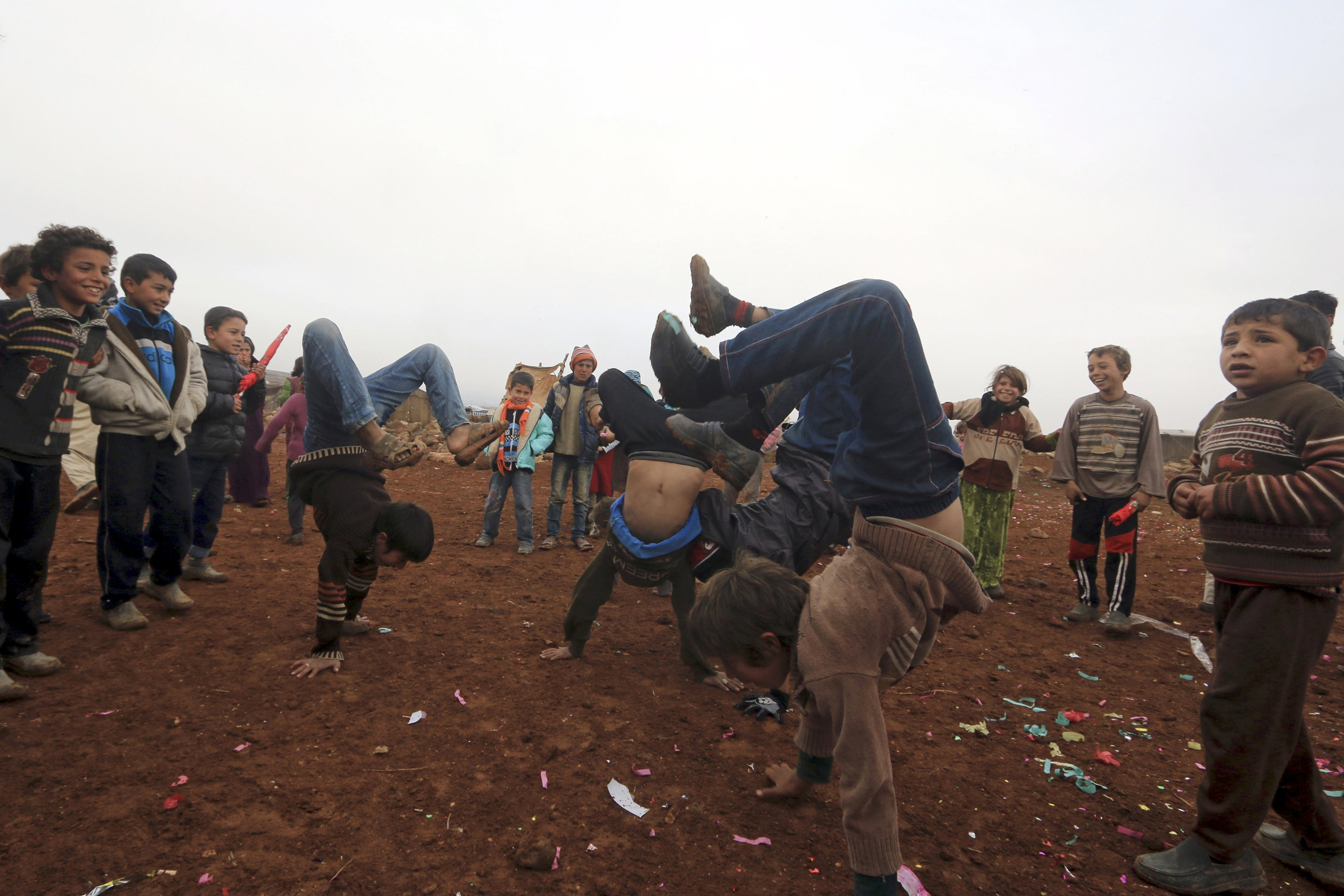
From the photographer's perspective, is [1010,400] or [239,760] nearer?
[239,760]

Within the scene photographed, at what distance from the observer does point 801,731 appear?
7.63 feet

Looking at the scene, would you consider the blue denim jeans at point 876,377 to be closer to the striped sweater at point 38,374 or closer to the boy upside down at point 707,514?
the boy upside down at point 707,514

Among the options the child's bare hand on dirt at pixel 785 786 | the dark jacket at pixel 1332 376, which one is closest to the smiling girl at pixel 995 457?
the dark jacket at pixel 1332 376

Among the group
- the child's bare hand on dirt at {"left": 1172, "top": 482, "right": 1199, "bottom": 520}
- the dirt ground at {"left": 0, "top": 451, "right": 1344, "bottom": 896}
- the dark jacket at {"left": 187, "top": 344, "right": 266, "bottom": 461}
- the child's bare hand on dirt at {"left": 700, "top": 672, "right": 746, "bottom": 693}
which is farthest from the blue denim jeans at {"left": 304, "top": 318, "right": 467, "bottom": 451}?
the child's bare hand on dirt at {"left": 1172, "top": 482, "right": 1199, "bottom": 520}

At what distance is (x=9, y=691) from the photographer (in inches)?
109

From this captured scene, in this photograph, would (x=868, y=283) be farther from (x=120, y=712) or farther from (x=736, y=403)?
(x=120, y=712)

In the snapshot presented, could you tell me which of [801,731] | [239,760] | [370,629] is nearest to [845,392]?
[801,731]

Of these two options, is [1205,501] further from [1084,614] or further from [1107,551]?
[1084,614]

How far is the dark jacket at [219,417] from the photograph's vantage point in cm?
462

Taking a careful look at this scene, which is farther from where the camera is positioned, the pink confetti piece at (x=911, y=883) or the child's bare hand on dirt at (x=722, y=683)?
the child's bare hand on dirt at (x=722, y=683)

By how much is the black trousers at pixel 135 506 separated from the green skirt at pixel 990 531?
18.7 ft

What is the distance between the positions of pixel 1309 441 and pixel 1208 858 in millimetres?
1351

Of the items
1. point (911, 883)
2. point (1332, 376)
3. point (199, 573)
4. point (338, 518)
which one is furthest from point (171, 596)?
point (1332, 376)

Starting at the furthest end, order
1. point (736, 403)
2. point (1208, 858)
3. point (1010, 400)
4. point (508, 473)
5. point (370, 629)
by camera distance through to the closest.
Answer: point (508, 473), point (1010, 400), point (370, 629), point (736, 403), point (1208, 858)
